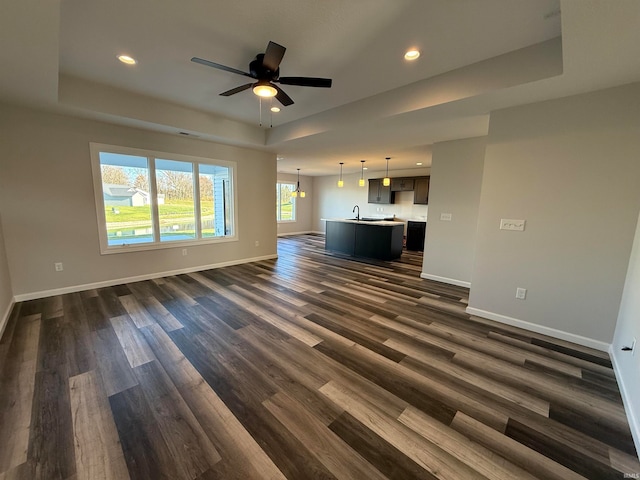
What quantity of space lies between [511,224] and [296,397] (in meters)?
3.04

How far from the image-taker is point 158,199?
4.58m

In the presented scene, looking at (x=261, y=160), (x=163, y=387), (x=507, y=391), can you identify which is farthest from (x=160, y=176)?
(x=507, y=391)

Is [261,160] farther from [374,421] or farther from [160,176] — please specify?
[374,421]

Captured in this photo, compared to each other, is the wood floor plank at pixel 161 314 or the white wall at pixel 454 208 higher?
the white wall at pixel 454 208

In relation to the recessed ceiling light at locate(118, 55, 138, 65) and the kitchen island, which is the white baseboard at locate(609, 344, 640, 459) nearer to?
the kitchen island

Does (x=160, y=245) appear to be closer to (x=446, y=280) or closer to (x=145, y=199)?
(x=145, y=199)

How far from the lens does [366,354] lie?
2459 millimetres

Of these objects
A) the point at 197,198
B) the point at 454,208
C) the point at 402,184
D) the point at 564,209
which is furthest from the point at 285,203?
the point at 564,209

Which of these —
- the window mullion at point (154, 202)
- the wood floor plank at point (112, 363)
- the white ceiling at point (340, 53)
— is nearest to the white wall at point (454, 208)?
the white ceiling at point (340, 53)

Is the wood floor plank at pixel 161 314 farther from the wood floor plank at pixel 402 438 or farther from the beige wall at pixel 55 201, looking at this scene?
the wood floor plank at pixel 402 438

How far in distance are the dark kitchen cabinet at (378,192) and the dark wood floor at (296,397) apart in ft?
19.4

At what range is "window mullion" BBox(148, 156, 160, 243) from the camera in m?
4.46

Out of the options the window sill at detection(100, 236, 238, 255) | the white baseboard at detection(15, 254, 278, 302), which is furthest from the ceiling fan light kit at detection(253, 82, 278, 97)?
the white baseboard at detection(15, 254, 278, 302)

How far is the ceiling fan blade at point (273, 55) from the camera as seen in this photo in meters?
2.07
